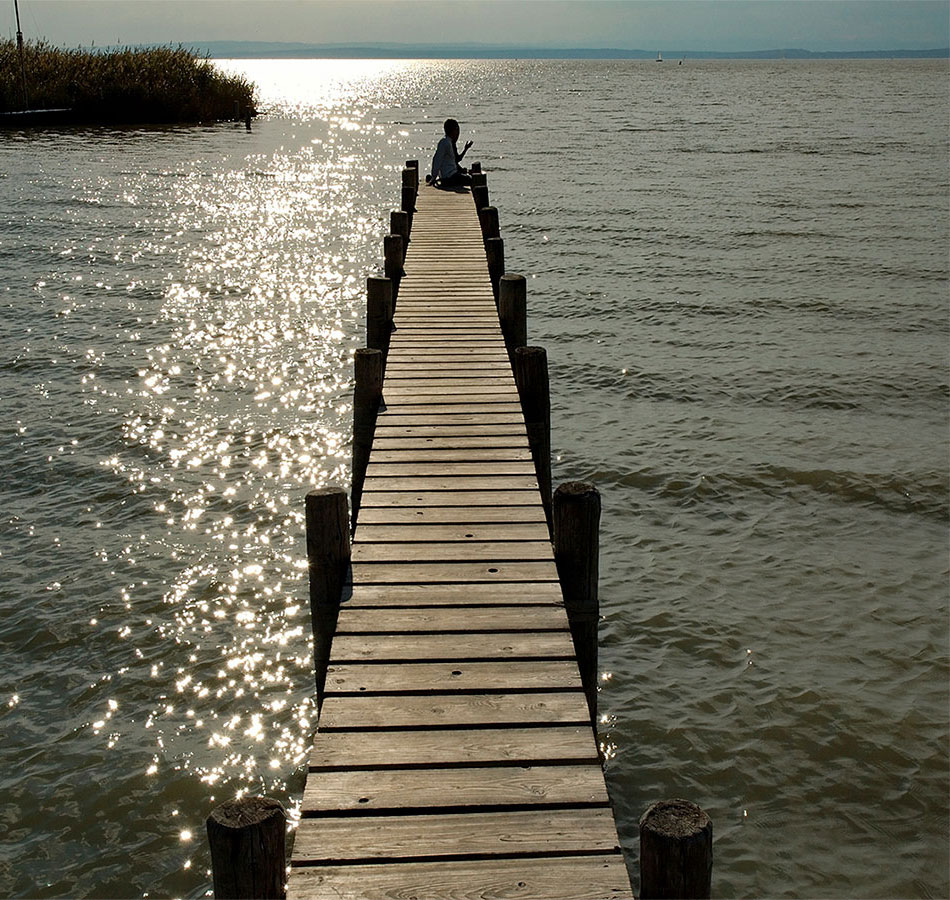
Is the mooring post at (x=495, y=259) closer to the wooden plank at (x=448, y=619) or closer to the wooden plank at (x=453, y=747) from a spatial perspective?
the wooden plank at (x=448, y=619)

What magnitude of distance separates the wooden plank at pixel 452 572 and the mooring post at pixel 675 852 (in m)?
2.57

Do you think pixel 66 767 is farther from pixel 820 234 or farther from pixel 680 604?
pixel 820 234

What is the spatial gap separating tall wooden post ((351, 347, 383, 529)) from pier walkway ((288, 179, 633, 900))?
0.19 m

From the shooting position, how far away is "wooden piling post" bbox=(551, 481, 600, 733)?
5.34 m

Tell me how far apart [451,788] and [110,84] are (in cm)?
4375

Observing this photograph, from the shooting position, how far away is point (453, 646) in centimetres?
499

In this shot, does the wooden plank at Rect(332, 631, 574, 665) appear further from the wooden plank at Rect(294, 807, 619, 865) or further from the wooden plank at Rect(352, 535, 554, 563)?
the wooden plank at Rect(294, 807, 619, 865)

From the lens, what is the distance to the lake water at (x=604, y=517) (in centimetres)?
604

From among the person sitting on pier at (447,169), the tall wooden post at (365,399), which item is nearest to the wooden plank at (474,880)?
the tall wooden post at (365,399)

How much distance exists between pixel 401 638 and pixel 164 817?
190cm

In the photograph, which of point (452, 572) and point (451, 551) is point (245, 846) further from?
point (451, 551)

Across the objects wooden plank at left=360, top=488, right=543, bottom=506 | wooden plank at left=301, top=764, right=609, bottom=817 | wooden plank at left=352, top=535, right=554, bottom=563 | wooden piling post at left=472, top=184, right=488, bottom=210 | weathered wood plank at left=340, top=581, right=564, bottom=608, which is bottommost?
wooden plank at left=301, top=764, right=609, bottom=817

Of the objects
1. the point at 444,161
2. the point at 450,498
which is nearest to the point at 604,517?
the point at 450,498

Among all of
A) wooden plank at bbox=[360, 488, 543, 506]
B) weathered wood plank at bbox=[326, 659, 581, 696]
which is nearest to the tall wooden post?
wooden plank at bbox=[360, 488, 543, 506]
